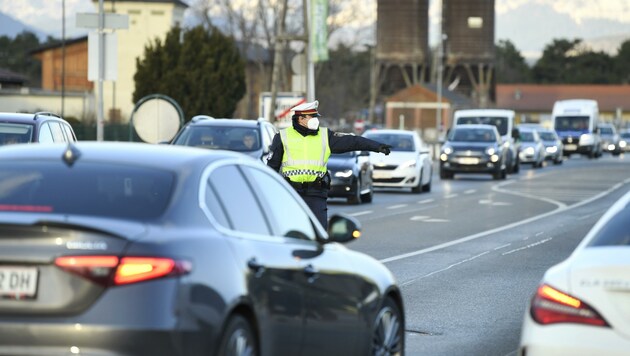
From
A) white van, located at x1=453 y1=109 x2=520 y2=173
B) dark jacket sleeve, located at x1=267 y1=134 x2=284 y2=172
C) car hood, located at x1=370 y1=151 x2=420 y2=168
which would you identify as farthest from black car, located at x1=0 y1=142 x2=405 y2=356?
white van, located at x1=453 y1=109 x2=520 y2=173

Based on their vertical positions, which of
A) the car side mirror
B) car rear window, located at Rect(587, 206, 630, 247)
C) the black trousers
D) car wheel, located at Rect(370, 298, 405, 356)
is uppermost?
car rear window, located at Rect(587, 206, 630, 247)

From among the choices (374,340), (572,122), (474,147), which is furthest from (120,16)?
(572,122)

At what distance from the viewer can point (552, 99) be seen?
602 ft

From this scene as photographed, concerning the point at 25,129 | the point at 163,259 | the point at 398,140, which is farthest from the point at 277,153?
the point at 398,140

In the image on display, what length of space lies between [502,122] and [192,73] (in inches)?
907

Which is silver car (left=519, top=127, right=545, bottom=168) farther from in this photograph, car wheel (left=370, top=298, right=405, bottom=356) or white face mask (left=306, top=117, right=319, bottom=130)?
car wheel (left=370, top=298, right=405, bottom=356)

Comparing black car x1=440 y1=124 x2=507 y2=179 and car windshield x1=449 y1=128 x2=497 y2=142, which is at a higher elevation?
car windshield x1=449 y1=128 x2=497 y2=142

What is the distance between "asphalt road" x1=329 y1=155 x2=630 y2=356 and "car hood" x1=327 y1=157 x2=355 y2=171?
0.81 meters

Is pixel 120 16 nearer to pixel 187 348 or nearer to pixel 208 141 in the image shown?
pixel 208 141

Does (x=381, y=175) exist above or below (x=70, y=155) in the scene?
below

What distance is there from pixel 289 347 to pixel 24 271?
1622mm

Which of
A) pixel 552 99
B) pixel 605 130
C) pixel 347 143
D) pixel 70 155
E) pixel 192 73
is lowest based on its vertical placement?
pixel 605 130

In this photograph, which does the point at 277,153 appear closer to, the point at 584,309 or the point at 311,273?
the point at 311,273

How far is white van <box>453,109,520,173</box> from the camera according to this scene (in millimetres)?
54031
